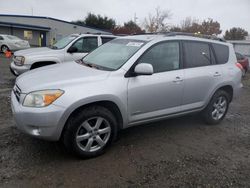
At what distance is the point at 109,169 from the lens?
3373 millimetres

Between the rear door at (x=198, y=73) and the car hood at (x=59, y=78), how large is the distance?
5.24ft

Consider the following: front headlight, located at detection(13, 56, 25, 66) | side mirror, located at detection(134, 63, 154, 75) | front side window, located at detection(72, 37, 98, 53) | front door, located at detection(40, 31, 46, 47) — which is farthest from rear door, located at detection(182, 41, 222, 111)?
front door, located at detection(40, 31, 46, 47)

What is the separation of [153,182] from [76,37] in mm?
6272

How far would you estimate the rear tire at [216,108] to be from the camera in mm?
5027

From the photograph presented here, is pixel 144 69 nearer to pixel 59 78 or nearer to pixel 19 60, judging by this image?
pixel 59 78

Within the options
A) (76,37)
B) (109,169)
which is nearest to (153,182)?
(109,169)

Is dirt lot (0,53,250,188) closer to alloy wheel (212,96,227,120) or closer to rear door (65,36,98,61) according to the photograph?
alloy wheel (212,96,227,120)

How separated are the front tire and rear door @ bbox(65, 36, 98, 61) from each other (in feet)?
15.4

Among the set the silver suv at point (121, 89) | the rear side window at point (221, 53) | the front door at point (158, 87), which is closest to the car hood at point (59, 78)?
the silver suv at point (121, 89)

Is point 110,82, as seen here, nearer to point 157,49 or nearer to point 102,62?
→ point 102,62

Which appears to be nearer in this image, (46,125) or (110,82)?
(46,125)

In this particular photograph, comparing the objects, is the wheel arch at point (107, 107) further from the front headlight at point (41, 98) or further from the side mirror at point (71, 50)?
the side mirror at point (71, 50)

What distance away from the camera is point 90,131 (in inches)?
138

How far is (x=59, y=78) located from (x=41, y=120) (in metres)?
0.67
